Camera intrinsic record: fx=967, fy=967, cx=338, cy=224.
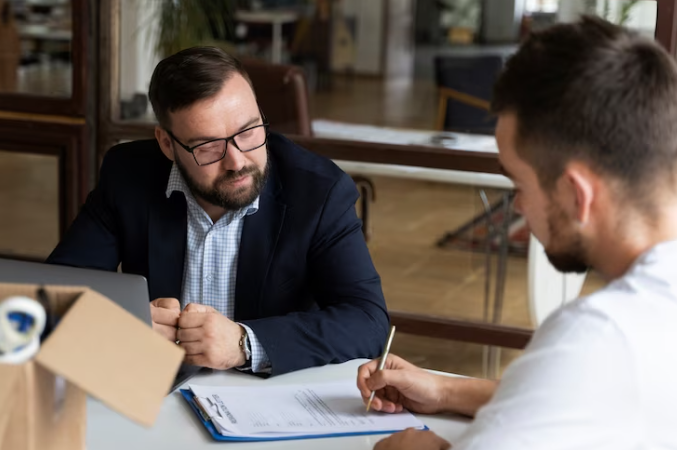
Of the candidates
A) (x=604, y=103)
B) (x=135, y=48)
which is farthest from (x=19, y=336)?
(x=135, y=48)

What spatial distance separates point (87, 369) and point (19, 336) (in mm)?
80

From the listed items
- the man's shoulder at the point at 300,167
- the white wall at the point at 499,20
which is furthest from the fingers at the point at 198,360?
the white wall at the point at 499,20

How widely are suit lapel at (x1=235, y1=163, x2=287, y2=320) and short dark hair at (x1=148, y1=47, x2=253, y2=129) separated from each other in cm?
27

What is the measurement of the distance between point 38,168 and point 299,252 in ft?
5.48

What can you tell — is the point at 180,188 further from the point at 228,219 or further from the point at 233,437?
the point at 233,437

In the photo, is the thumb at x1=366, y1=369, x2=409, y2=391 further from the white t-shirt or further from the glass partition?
the glass partition

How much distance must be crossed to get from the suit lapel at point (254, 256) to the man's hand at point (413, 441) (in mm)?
740

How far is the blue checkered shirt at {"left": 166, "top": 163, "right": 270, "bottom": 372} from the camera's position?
2039 millimetres

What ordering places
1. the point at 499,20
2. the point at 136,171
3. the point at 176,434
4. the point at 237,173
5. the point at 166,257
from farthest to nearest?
the point at 499,20, the point at 136,171, the point at 166,257, the point at 237,173, the point at 176,434

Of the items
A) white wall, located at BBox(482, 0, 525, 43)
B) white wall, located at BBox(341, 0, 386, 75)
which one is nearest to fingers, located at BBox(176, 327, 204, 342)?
white wall, located at BBox(482, 0, 525, 43)

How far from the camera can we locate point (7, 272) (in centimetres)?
149

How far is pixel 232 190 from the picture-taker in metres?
1.97

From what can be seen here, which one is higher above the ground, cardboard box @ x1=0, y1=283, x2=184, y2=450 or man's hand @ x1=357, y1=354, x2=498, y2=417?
cardboard box @ x1=0, y1=283, x2=184, y2=450

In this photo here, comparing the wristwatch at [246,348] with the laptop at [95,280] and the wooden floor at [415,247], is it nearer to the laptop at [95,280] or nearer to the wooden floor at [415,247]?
the laptop at [95,280]
